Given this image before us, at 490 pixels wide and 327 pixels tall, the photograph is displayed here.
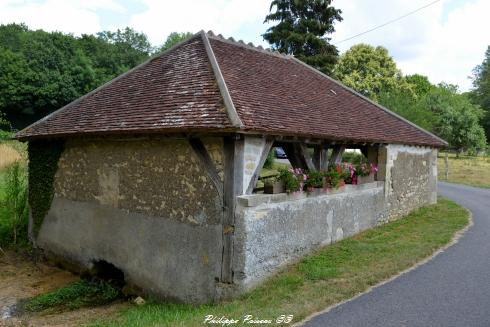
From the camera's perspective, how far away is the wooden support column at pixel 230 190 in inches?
263

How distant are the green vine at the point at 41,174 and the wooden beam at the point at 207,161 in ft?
16.0

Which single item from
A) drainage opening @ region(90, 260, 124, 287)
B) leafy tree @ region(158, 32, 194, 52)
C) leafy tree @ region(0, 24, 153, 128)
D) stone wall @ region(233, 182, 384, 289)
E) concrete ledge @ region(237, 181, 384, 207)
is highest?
leafy tree @ region(158, 32, 194, 52)

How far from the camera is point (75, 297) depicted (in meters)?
8.64

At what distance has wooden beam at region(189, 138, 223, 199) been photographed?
6867mm

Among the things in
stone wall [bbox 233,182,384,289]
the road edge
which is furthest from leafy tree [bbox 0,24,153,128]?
the road edge

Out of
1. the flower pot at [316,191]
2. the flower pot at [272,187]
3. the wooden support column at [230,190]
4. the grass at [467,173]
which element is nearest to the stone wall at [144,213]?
the wooden support column at [230,190]

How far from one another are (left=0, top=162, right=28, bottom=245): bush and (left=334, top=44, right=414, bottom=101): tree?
29523 mm

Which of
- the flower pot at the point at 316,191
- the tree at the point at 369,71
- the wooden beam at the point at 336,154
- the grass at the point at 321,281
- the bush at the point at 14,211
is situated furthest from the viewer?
the tree at the point at 369,71

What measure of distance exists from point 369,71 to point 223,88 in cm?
3250

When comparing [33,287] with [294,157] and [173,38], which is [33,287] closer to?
[294,157]

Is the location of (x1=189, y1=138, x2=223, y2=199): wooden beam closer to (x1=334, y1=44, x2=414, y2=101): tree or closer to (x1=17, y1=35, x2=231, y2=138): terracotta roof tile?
(x1=17, y1=35, x2=231, y2=138): terracotta roof tile

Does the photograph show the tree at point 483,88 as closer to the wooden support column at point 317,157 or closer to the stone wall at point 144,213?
the wooden support column at point 317,157

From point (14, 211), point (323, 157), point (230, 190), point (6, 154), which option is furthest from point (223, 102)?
point (6, 154)

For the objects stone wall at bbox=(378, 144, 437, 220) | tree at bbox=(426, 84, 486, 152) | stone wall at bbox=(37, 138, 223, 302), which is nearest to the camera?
stone wall at bbox=(37, 138, 223, 302)
